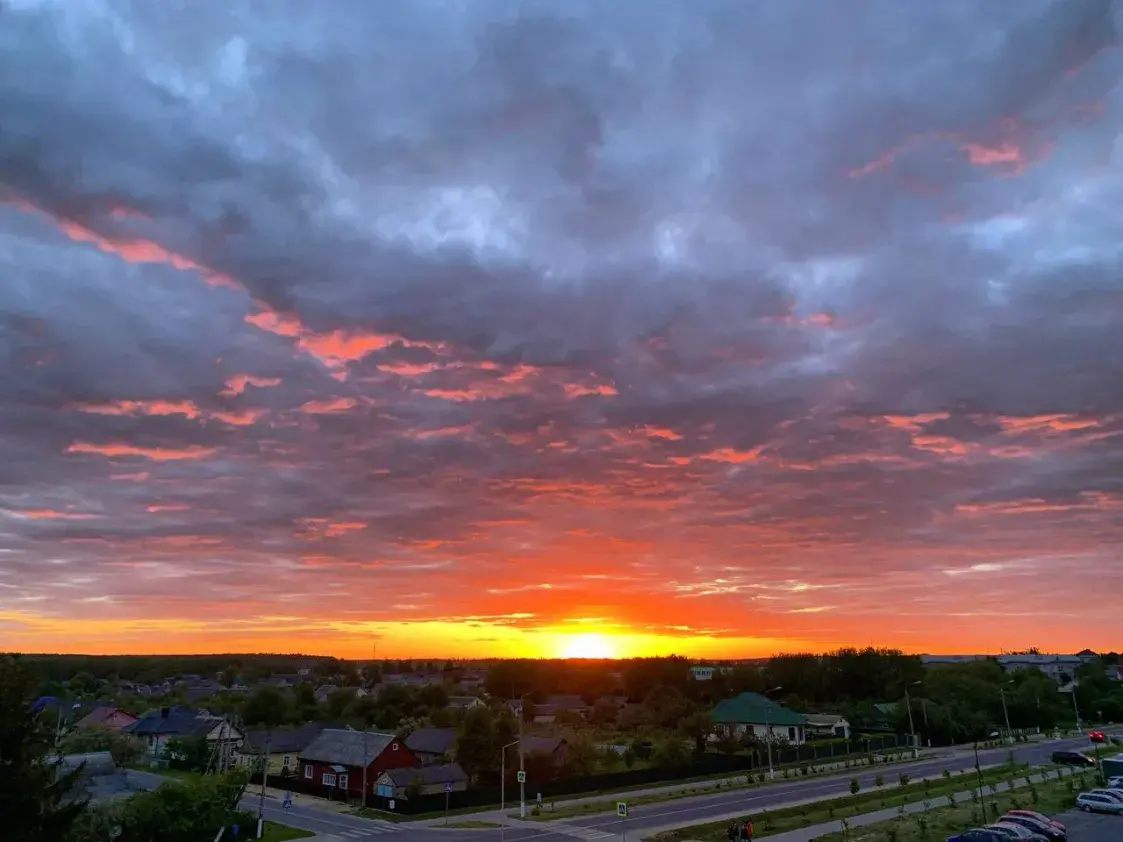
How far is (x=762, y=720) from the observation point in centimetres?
11175

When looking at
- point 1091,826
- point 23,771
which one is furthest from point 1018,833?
point 23,771

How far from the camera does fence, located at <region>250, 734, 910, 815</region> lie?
64188mm

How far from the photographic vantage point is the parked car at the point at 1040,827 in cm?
4128

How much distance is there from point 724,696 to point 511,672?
5764cm

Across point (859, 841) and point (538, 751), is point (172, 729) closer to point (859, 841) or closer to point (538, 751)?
point (538, 751)

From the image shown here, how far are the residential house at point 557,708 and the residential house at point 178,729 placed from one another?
50216mm

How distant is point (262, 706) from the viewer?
129 meters

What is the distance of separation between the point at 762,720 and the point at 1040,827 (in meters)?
73.3

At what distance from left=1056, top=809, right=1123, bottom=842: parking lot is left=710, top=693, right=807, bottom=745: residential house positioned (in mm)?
57403

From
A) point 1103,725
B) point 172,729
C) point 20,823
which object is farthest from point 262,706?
point 1103,725

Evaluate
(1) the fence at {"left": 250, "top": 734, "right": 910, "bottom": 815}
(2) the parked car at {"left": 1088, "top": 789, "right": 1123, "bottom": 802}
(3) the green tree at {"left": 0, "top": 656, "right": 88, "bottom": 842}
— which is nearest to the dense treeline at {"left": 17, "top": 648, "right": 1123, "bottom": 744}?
(1) the fence at {"left": 250, "top": 734, "right": 910, "bottom": 815}

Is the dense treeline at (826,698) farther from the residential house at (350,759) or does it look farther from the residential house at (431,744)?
the residential house at (350,759)

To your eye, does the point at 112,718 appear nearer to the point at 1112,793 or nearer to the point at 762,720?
the point at 762,720

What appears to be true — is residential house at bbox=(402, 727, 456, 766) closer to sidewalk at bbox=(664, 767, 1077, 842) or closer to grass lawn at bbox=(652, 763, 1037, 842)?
sidewalk at bbox=(664, 767, 1077, 842)
